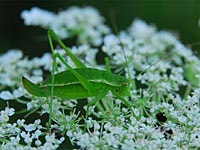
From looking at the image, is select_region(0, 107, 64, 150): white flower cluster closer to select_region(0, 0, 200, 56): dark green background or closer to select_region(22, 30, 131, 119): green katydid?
select_region(22, 30, 131, 119): green katydid

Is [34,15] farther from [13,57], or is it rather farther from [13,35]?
[13,57]

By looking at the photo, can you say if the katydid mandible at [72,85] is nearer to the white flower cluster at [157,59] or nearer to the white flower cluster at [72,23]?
the white flower cluster at [157,59]

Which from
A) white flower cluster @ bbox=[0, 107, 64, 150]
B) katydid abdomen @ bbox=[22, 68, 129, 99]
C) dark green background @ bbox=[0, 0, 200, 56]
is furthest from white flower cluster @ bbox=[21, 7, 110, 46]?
white flower cluster @ bbox=[0, 107, 64, 150]

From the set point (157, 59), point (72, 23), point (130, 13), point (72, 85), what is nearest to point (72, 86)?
point (72, 85)

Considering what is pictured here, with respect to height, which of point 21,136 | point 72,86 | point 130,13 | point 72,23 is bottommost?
point 21,136

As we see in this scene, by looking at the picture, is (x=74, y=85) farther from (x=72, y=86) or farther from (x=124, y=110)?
(x=124, y=110)

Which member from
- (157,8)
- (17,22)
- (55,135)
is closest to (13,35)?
(17,22)
